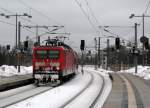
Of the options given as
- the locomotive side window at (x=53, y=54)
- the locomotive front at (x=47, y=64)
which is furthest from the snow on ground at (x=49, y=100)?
the locomotive side window at (x=53, y=54)

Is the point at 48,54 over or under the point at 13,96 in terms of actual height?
over

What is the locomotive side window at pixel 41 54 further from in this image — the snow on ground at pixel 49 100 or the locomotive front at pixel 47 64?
the snow on ground at pixel 49 100

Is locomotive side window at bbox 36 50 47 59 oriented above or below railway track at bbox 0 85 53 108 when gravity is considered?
above

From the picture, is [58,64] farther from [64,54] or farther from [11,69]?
[11,69]

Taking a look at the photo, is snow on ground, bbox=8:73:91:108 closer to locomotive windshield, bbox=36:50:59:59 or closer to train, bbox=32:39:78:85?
train, bbox=32:39:78:85

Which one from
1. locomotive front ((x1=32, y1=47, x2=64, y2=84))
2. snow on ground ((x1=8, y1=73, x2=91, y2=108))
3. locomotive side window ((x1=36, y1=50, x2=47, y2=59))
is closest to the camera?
snow on ground ((x1=8, y1=73, x2=91, y2=108))

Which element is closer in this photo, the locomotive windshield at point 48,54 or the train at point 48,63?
the train at point 48,63

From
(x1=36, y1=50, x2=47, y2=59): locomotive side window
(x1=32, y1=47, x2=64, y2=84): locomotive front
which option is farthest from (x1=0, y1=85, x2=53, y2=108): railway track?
(x1=36, y1=50, x2=47, y2=59): locomotive side window

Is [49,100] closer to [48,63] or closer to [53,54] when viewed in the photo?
[48,63]

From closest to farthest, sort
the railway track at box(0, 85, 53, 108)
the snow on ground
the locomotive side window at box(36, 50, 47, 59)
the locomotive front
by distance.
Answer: the snow on ground → the railway track at box(0, 85, 53, 108) → the locomotive front → the locomotive side window at box(36, 50, 47, 59)

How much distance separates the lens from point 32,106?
20891 millimetres

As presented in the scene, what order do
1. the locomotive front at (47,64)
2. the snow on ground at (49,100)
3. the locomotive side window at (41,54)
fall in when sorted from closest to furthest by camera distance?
1. the snow on ground at (49,100)
2. the locomotive front at (47,64)
3. the locomotive side window at (41,54)

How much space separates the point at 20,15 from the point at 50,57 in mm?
19556

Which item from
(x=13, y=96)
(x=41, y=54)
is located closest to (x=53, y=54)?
(x=41, y=54)
